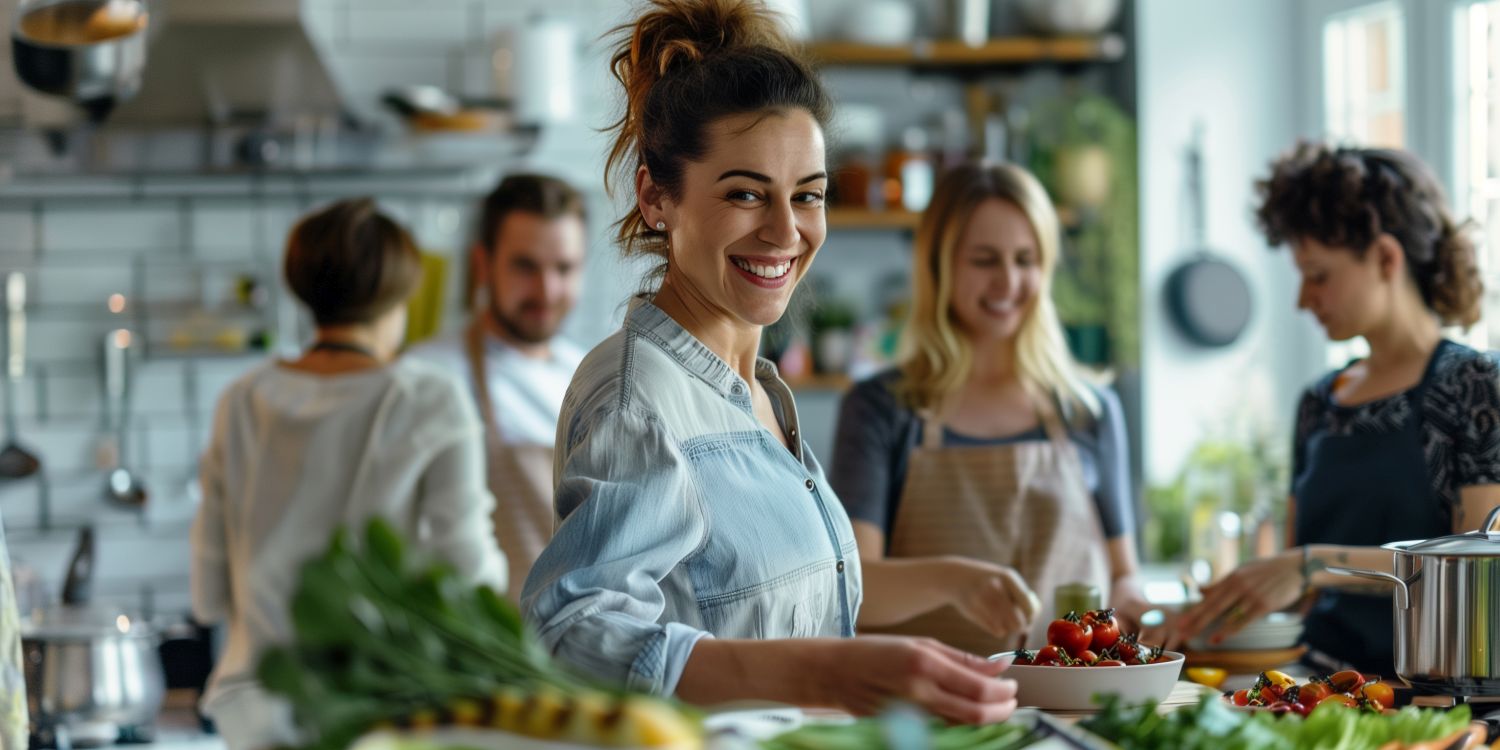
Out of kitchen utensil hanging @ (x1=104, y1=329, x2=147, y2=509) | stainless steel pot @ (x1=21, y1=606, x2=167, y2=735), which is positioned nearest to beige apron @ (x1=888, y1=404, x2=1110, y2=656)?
stainless steel pot @ (x1=21, y1=606, x2=167, y2=735)

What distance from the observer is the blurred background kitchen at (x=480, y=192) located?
4434 millimetres

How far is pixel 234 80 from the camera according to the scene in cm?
444

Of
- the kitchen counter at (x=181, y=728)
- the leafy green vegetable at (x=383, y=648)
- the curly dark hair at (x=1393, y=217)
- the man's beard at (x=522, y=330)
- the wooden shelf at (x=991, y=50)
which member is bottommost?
the kitchen counter at (x=181, y=728)

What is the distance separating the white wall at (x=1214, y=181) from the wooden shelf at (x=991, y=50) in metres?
0.14

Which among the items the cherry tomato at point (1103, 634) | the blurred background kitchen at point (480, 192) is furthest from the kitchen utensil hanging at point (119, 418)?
the cherry tomato at point (1103, 634)

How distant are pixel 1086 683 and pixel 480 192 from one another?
138 inches

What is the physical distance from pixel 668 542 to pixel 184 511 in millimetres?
3605

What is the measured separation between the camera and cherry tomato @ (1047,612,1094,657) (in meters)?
1.52

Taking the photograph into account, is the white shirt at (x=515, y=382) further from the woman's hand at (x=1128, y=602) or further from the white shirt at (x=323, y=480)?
the woman's hand at (x=1128, y=602)

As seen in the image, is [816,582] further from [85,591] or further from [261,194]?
[261,194]

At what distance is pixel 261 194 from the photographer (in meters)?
4.65

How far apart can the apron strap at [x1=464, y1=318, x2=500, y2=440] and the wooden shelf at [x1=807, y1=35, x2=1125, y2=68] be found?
2.05m

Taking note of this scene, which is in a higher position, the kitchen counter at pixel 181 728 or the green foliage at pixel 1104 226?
the green foliage at pixel 1104 226

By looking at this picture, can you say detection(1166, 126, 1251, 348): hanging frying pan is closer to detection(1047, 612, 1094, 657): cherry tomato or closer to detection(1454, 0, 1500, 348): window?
detection(1454, 0, 1500, 348): window
